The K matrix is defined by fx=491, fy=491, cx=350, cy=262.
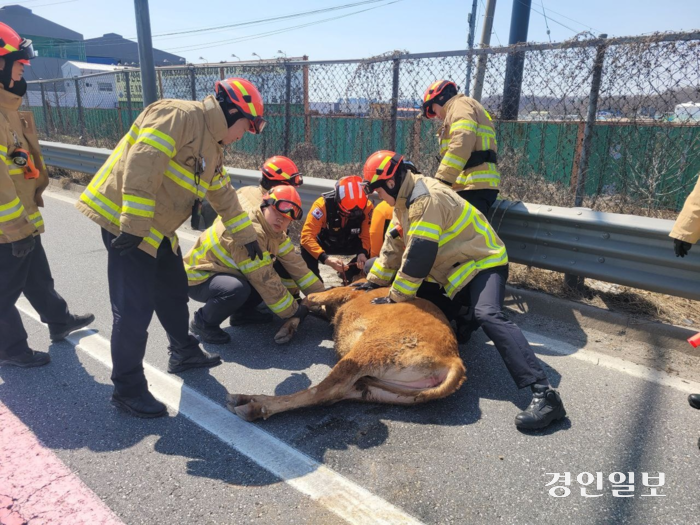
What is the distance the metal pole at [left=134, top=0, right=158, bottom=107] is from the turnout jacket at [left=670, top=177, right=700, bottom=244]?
683 cm

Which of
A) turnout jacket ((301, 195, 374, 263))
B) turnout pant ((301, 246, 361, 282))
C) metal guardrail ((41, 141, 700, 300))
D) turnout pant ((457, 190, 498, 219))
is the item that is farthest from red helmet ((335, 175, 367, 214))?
metal guardrail ((41, 141, 700, 300))

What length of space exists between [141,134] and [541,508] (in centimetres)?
270

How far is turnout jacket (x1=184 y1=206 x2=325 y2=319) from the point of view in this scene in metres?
3.84

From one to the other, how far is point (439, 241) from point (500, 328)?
2.40 ft

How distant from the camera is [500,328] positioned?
3012mm

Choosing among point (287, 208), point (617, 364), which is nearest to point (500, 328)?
point (617, 364)

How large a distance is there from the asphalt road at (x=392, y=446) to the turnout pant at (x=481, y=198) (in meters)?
1.49

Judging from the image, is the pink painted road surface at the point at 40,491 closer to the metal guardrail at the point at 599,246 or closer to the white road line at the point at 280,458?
the white road line at the point at 280,458

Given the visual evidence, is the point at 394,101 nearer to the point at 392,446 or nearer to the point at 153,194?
the point at 153,194

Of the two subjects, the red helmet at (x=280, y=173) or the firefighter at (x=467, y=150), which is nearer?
the firefighter at (x=467, y=150)

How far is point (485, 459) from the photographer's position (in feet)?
8.21

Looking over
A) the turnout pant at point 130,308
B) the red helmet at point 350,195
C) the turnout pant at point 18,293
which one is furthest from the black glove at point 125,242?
the red helmet at point 350,195

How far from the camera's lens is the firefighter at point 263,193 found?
4.28 metres

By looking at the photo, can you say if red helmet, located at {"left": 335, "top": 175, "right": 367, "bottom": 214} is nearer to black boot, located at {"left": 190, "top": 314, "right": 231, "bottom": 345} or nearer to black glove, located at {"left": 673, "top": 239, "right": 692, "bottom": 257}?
black boot, located at {"left": 190, "top": 314, "right": 231, "bottom": 345}
